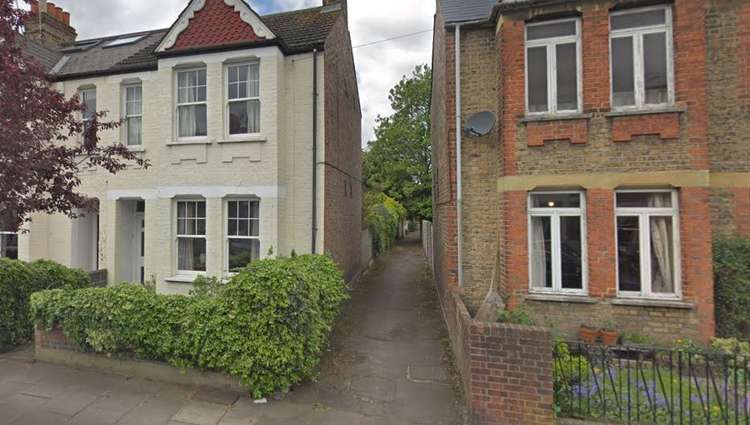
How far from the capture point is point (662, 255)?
622 cm

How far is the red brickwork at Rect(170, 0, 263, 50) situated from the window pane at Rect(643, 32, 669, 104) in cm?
826

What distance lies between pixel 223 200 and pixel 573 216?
7868 mm

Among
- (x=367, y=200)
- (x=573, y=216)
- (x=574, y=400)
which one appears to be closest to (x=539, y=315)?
(x=573, y=216)

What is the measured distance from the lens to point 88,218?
10516 millimetres

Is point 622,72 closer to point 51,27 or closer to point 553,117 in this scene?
point 553,117

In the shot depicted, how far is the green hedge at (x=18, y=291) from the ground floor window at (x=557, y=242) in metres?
8.70

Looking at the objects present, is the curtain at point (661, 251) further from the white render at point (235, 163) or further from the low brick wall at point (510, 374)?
the white render at point (235, 163)

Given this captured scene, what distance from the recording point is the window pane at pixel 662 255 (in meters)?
6.19

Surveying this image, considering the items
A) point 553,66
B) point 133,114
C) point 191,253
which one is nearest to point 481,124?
point 553,66

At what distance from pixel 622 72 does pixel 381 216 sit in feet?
53.4

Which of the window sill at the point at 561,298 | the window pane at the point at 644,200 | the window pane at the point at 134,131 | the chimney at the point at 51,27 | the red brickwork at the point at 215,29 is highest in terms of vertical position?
the chimney at the point at 51,27

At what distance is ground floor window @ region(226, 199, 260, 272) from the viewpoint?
848cm

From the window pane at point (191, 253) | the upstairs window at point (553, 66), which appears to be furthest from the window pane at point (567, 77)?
the window pane at point (191, 253)

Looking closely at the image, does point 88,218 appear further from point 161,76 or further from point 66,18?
point 66,18
